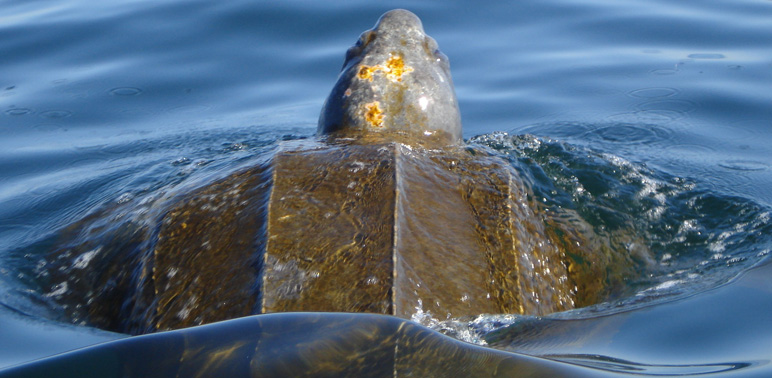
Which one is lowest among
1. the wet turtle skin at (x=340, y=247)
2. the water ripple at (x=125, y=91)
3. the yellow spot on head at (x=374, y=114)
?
the wet turtle skin at (x=340, y=247)

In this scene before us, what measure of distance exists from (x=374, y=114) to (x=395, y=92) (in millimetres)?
205

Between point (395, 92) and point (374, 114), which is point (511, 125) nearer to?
point (395, 92)

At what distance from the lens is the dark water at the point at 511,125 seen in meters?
3.04

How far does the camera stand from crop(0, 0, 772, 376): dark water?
3.04 metres

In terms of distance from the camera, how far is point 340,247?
3.10m

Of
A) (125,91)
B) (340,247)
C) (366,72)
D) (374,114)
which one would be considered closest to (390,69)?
(366,72)

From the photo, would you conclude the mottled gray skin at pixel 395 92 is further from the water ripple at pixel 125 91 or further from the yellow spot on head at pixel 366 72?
the water ripple at pixel 125 91

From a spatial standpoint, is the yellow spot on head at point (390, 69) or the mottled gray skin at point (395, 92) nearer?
the mottled gray skin at point (395, 92)

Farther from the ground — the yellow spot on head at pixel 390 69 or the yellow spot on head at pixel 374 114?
the yellow spot on head at pixel 390 69

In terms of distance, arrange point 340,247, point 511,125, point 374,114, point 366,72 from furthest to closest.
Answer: point 511,125
point 366,72
point 374,114
point 340,247

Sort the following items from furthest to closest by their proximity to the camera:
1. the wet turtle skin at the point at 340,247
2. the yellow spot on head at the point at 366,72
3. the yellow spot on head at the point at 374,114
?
the yellow spot on head at the point at 366,72
the yellow spot on head at the point at 374,114
the wet turtle skin at the point at 340,247

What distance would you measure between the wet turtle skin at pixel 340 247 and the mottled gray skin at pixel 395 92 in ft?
0.37

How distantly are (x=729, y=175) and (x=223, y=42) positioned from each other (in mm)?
4927

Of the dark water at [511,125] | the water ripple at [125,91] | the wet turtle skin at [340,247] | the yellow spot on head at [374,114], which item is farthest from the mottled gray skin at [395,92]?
the water ripple at [125,91]
